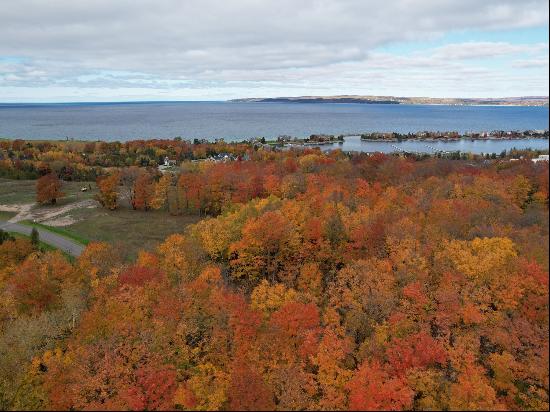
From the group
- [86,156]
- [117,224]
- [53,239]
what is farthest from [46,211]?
[86,156]

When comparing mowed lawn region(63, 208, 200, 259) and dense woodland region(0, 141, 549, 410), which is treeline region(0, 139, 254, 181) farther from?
dense woodland region(0, 141, 549, 410)

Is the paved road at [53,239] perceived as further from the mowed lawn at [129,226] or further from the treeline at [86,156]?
the treeline at [86,156]

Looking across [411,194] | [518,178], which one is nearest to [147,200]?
[411,194]

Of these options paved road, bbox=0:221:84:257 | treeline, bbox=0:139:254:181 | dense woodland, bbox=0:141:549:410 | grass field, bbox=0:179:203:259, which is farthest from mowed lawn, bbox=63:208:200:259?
treeline, bbox=0:139:254:181

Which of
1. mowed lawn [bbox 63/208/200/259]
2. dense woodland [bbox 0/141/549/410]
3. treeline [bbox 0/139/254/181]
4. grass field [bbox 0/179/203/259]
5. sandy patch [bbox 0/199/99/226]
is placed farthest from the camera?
treeline [bbox 0/139/254/181]

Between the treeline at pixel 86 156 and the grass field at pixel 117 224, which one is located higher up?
the treeline at pixel 86 156

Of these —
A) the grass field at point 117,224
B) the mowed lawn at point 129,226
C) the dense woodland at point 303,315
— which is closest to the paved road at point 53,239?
the grass field at point 117,224

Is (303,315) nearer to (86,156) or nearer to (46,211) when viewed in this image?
(46,211)
